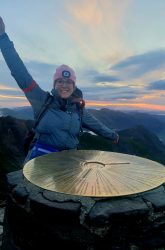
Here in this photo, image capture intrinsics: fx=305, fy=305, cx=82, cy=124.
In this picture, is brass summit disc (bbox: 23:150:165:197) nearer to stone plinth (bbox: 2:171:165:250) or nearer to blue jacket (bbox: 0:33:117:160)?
stone plinth (bbox: 2:171:165:250)

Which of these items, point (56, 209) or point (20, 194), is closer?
point (56, 209)

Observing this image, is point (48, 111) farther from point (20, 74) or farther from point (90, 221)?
point (90, 221)

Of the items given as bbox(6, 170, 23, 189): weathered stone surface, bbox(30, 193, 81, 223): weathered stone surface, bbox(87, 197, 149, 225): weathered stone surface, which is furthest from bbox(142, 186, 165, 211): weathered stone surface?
bbox(6, 170, 23, 189): weathered stone surface

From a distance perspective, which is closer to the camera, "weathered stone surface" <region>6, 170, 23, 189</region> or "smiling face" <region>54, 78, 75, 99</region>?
"weathered stone surface" <region>6, 170, 23, 189</region>

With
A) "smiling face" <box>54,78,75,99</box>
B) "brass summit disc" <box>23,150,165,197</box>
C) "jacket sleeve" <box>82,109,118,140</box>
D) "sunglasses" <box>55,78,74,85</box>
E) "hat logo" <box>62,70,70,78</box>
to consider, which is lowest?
"brass summit disc" <box>23,150,165,197</box>

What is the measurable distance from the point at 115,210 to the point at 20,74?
9.41 feet

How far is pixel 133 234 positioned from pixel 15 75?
10.3 ft

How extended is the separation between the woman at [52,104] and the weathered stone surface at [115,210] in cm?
→ 185

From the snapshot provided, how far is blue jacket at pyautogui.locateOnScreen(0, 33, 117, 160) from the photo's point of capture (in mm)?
4902

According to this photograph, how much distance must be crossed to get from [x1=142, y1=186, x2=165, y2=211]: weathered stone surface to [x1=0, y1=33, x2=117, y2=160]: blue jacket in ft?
5.98

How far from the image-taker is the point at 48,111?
496 centimetres

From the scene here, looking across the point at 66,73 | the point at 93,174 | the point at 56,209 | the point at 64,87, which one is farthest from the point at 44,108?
the point at 56,209

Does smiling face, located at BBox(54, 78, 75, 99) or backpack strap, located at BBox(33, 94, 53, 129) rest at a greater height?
smiling face, located at BBox(54, 78, 75, 99)

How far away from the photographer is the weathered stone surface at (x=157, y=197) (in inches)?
132
